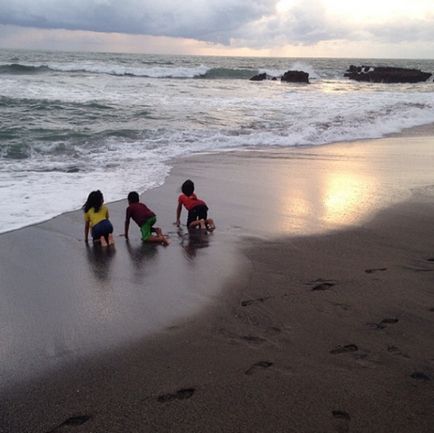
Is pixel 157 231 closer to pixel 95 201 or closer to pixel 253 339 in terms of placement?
pixel 95 201

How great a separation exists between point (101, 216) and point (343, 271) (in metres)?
2.78

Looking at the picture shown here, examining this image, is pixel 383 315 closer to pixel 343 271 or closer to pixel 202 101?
Result: pixel 343 271

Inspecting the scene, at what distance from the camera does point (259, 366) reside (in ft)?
9.35

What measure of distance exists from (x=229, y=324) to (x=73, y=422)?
1321 millimetres

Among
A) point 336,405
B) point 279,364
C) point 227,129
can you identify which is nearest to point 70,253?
point 279,364

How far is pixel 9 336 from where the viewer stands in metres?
3.26

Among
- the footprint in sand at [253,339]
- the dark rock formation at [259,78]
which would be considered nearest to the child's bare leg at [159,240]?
the footprint in sand at [253,339]

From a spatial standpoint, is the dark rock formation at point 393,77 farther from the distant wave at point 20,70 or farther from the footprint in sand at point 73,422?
the footprint in sand at point 73,422

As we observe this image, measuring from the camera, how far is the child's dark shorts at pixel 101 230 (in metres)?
5.24

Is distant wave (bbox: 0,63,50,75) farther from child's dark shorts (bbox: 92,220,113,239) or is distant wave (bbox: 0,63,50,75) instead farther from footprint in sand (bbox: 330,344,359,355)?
footprint in sand (bbox: 330,344,359,355)

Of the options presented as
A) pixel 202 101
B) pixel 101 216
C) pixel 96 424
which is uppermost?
pixel 202 101

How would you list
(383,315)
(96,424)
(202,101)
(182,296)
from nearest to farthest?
(96,424), (383,315), (182,296), (202,101)

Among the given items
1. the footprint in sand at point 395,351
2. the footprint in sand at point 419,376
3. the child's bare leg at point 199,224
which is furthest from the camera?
the child's bare leg at point 199,224

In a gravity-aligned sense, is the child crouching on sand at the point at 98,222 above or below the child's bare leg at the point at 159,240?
above
